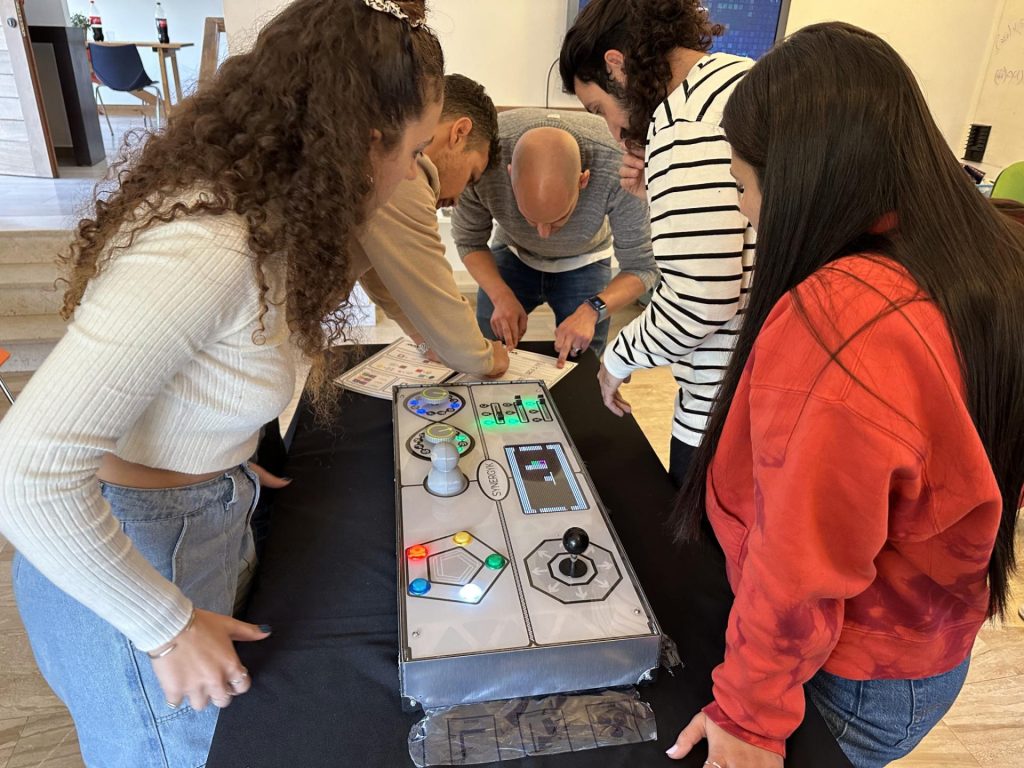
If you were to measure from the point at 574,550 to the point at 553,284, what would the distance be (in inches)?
48.3

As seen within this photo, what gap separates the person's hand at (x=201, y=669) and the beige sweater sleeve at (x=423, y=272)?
1.87ft

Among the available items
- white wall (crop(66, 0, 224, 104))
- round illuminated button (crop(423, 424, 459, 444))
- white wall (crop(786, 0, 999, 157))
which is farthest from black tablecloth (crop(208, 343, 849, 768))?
white wall (crop(66, 0, 224, 104))

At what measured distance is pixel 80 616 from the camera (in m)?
0.72

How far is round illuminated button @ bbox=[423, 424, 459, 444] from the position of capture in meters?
0.96

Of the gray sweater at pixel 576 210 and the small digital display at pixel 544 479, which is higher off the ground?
the gray sweater at pixel 576 210

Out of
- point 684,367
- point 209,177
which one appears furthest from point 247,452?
point 684,367

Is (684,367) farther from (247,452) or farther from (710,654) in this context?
(247,452)

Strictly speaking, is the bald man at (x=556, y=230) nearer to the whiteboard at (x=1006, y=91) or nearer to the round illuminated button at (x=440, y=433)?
the round illuminated button at (x=440, y=433)

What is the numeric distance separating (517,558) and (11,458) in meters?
0.48

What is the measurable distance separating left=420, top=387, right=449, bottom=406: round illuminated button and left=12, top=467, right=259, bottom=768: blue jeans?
34 centimetres

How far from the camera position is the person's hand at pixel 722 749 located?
617 millimetres

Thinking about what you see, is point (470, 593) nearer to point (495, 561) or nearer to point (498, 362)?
point (495, 561)

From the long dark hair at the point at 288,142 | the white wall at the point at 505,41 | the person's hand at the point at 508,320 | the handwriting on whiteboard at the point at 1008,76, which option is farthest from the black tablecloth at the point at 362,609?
the handwriting on whiteboard at the point at 1008,76

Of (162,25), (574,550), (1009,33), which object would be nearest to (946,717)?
(574,550)
